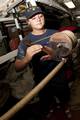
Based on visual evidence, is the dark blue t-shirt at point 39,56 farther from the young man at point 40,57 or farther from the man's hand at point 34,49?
the man's hand at point 34,49

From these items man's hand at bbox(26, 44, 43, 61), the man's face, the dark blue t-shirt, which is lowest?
the dark blue t-shirt

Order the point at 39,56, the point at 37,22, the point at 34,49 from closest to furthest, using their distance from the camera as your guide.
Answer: the point at 34,49 < the point at 37,22 < the point at 39,56

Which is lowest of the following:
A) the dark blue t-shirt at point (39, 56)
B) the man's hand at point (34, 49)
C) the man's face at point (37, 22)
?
the dark blue t-shirt at point (39, 56)

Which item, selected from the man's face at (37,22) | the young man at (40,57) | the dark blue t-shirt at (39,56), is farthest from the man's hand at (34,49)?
the man's face at (37,22)

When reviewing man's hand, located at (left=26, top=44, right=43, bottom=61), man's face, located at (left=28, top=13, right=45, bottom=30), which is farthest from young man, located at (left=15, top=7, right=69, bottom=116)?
man's hand, located at (left=26, top=44, right=43, bottom=61)

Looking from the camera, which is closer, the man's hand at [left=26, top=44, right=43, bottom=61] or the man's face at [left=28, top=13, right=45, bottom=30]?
the man's hand at [left=26, top=44, right=43, bottom=61]

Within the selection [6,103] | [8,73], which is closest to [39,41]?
[8,73]

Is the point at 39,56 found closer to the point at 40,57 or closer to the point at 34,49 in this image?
the point at 40,57

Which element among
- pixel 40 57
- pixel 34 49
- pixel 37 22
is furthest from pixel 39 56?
pixel 34 49

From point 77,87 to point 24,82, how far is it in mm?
1106

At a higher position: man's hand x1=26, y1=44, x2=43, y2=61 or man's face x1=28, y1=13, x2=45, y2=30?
man's face x1=28, y1=13, x2=45, y2=30

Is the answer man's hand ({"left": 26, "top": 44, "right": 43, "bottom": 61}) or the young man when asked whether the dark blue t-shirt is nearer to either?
the young man

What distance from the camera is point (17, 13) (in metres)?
2.91

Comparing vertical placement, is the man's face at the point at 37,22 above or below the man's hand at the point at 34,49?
above
